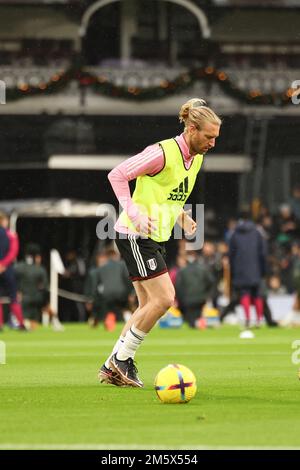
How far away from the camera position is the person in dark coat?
86.4 ft

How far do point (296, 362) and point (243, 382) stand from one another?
10.3 ft

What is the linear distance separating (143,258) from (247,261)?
50.6ft

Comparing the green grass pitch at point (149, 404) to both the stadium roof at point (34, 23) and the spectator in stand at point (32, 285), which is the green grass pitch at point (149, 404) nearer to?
the spectator in stand at point (32, 285)

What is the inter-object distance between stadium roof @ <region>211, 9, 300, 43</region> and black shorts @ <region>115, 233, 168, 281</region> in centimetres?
3752

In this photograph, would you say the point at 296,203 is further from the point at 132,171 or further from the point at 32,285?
the point at 132,171

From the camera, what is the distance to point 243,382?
12.2 metres

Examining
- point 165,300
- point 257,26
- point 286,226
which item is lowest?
point 165,300

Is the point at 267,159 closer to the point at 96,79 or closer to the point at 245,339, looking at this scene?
the point at 96,79

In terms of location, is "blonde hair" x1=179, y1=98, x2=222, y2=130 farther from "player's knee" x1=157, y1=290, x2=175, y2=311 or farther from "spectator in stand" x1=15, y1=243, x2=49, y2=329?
"spectator in stand" x1=15, y1=243, x2=49, y2=329

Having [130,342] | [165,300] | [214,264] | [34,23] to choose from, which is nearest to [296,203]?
[214,264]

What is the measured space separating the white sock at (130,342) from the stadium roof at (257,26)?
37634 mm

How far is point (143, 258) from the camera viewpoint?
1116 cm

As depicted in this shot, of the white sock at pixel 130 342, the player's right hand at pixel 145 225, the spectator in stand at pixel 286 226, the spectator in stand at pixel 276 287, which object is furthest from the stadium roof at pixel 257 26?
the player's right hand at pixel 145 225

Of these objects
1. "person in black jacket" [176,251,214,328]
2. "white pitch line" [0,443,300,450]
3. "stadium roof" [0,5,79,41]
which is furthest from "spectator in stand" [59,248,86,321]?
"white pitch line" [0,443,300,450]
